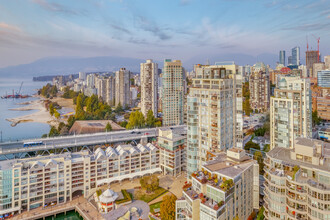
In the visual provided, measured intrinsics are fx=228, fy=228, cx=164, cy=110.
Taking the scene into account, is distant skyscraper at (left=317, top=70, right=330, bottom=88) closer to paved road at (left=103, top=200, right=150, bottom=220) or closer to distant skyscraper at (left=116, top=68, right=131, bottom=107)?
distant skyscraper at (left=116, top=68, right=131, bottom=107)

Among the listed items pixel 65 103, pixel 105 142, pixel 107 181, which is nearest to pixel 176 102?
pixel 105 142

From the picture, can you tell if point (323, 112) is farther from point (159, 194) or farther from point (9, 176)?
point (9, 176)

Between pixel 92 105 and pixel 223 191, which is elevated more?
pixel 92 105

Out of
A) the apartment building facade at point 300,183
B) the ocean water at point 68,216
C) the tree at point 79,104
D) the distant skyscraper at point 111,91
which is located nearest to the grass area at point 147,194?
the ocean water at point 68,216

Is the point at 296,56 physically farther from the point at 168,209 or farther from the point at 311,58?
the point at 168,209

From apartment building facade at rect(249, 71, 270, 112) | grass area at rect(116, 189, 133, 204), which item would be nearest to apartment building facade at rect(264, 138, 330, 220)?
grass area at rect(116, 189, 133, 204)

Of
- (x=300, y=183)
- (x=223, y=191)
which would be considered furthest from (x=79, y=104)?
(x=300, y=183)

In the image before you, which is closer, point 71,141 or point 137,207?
A: point 137,207
